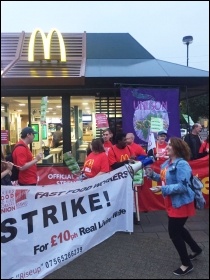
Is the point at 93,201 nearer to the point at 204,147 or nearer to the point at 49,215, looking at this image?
the point at 49,215

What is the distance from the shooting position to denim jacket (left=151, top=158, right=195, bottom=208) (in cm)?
400

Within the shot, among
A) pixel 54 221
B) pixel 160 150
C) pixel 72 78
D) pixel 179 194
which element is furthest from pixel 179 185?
pixel 72 78

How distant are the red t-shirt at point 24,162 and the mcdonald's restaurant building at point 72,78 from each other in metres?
4.20

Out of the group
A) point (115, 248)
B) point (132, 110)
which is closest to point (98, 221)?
point (115, 248)

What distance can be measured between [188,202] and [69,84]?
6.06 metres

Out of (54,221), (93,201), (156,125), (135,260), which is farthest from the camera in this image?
(156,125)

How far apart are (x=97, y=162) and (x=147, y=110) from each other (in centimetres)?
316

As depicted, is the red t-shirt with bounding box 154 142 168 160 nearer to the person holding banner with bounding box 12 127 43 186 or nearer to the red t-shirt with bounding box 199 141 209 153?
the red t-shirt with bounding box 199 141 209 153

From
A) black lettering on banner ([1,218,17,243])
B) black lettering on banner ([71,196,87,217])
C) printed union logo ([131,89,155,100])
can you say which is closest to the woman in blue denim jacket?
black lettering on banner ([71,196,87,217])

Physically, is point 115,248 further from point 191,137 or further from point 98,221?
point 191,137

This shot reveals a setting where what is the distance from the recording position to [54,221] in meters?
4.11

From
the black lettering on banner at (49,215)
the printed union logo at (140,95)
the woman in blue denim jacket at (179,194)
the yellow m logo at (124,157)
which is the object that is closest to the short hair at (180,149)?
the woman in blue denim jacket at (179,194)

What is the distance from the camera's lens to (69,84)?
9.35 metres

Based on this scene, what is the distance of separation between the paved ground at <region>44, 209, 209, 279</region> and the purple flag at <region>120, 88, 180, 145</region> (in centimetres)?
297
